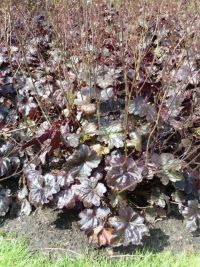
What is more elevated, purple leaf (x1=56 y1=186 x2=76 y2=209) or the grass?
purple leaf (x1=56 y1=186 x2=76 y2=209)

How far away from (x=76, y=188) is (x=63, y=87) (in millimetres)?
930

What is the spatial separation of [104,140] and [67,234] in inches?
28.1

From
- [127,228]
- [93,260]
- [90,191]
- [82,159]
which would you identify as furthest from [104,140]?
[93,260]

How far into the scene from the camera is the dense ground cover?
9.94 ft

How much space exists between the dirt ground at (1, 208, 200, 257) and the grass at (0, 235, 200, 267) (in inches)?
2.6

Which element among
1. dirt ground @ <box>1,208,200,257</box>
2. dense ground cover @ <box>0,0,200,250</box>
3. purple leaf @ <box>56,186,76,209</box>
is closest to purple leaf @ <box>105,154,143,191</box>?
dense ground cover @ <box>0,0,200,250</box>

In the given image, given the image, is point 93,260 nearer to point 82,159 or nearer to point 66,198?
point 66,198

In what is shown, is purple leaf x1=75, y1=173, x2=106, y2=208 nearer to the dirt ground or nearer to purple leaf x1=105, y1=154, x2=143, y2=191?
purple leaf x1=105, y1=154, x2=143, y2=191

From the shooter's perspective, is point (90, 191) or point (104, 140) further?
point (104, 140)

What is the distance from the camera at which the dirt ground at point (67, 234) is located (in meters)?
2.99

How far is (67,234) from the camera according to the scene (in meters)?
3.10

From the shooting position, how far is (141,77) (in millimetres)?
3504

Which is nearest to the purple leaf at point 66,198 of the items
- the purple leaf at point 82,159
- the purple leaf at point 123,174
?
the purple leaf at point 82,159

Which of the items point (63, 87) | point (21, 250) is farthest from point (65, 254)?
point (63, 87)
